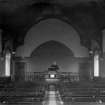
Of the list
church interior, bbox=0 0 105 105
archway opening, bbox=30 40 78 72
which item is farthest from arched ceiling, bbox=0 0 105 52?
archway opening, bbox=30 40 78 72

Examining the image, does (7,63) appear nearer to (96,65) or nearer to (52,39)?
(52,39)

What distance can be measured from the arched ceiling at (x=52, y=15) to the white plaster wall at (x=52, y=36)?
73 centimetres

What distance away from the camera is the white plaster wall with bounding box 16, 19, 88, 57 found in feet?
98.3

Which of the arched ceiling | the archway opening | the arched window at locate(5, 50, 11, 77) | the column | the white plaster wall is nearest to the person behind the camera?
the arched ceiling

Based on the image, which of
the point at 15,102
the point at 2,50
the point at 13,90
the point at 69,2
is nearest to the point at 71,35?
the point at 2,50

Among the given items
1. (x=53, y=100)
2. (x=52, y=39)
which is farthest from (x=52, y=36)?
(x=53, y=100)

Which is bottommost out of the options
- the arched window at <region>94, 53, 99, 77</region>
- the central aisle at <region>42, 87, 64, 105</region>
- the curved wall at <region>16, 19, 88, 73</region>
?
the central aisle at <region>42, 87, 64, 105</region>

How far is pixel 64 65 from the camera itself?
32.2m

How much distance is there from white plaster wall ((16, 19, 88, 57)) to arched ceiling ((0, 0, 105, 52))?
2.39ft

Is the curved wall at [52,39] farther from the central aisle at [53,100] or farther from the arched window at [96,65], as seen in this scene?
the central aisle at [53,100]

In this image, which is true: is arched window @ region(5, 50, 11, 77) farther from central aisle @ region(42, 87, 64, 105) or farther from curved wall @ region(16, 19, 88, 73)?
central aisle @ region(42, 87, 64, 105)

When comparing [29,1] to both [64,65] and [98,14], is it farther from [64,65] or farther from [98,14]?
[64,65]

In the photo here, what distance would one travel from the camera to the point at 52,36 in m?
30.3

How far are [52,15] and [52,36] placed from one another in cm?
258
